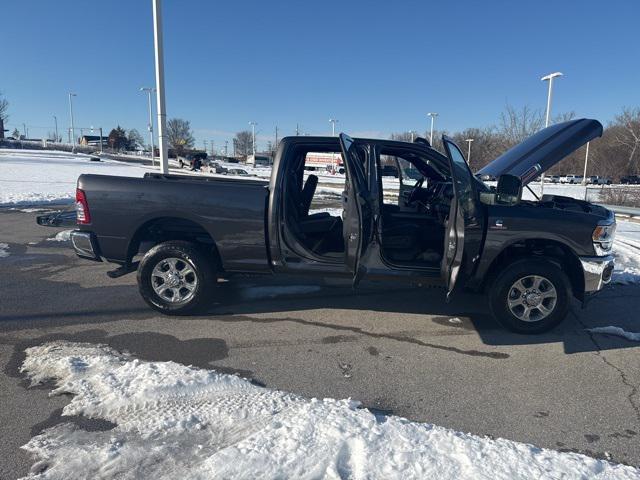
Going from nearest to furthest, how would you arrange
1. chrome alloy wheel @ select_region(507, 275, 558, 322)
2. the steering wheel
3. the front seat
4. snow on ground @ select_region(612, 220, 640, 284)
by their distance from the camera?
chrome alloy wheel @ select_region(507, 275, 558, 322) < the front seat < the steering wheel < snow on ground @ select_region(612, 220, 640, 284)

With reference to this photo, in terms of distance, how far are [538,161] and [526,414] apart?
3073 millimetres

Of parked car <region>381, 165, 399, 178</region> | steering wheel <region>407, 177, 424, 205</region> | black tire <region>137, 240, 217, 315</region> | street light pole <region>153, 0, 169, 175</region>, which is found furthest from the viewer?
street light pole <region>153, 0, 169, 175</region>

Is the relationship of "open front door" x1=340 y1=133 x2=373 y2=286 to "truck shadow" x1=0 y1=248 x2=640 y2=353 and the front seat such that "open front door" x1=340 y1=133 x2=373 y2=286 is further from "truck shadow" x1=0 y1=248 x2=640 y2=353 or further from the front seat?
the front seat

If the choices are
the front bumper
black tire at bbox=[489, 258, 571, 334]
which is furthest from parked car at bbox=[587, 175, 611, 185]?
black tire at bbox=[489, 258, 571, 334]

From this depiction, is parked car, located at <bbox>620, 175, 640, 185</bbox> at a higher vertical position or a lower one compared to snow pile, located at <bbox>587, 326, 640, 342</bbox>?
higher

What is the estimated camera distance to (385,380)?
3615 mm

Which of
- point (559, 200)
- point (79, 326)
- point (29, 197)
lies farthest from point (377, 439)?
point (29, 197)

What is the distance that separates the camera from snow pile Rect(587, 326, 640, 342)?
4.57 m

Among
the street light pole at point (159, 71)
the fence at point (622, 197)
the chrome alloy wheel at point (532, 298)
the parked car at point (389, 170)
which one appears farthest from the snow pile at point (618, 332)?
the fence at point (622, 197)

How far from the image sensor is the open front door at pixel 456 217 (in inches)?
167

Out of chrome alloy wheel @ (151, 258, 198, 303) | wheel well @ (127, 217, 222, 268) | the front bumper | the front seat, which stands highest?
the front seat

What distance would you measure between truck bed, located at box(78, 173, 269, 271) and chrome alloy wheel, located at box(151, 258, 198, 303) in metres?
0.42

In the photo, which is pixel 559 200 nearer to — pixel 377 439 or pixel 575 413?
pixel 575 413

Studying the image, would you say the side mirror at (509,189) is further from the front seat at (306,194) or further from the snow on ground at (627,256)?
the snow on ground at (627,256)
